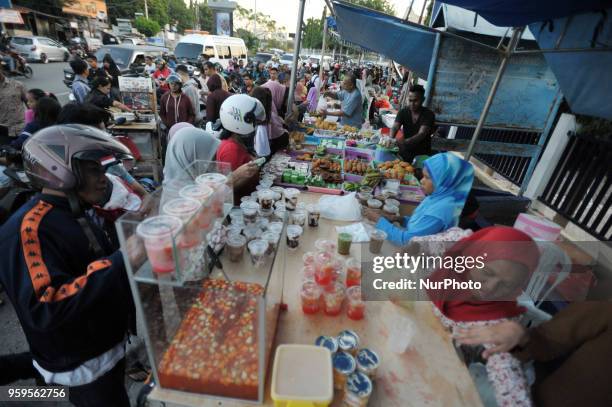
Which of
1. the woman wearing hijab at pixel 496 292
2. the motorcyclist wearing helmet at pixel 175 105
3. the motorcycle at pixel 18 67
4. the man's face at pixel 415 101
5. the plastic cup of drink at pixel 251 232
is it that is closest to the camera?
the woman wearing hijab at pixel 496 292

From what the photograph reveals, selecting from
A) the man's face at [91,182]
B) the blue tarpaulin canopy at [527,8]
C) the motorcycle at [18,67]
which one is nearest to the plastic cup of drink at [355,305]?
the man's face at [91,182]

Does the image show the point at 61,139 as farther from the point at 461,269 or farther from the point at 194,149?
the point at 461,269

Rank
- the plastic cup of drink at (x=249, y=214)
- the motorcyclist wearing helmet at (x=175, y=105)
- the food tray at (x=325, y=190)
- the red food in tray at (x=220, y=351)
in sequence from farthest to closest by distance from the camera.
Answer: the motorcyclist wearing helmet at (x=175, y=105) → the food tray at (x=325, y=190) → the plastic cup of drink at (x=249, y=214) → the red food in tray at (x=220, y=351)

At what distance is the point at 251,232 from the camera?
2.00 meters

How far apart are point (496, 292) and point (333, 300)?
3.08 ft

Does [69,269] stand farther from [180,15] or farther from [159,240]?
[180,15]

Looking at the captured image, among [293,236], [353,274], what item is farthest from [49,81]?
[353,274]

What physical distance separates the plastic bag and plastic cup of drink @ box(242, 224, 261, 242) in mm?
1153

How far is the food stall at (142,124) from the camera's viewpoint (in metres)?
6.43

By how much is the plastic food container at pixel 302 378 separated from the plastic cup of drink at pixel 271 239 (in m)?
0.55

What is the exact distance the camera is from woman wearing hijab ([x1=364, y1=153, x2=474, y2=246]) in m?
2.43

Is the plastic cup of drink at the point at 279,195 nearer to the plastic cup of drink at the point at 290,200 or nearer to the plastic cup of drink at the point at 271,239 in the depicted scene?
the plastic cup of drink at the point at 290,200

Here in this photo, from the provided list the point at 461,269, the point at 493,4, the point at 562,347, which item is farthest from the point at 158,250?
the point at 493,4

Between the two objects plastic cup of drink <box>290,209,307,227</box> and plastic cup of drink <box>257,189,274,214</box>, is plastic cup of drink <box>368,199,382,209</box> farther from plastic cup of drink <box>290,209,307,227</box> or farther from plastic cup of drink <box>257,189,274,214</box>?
plastic cup of drink <box>257,189,274,214</box>
